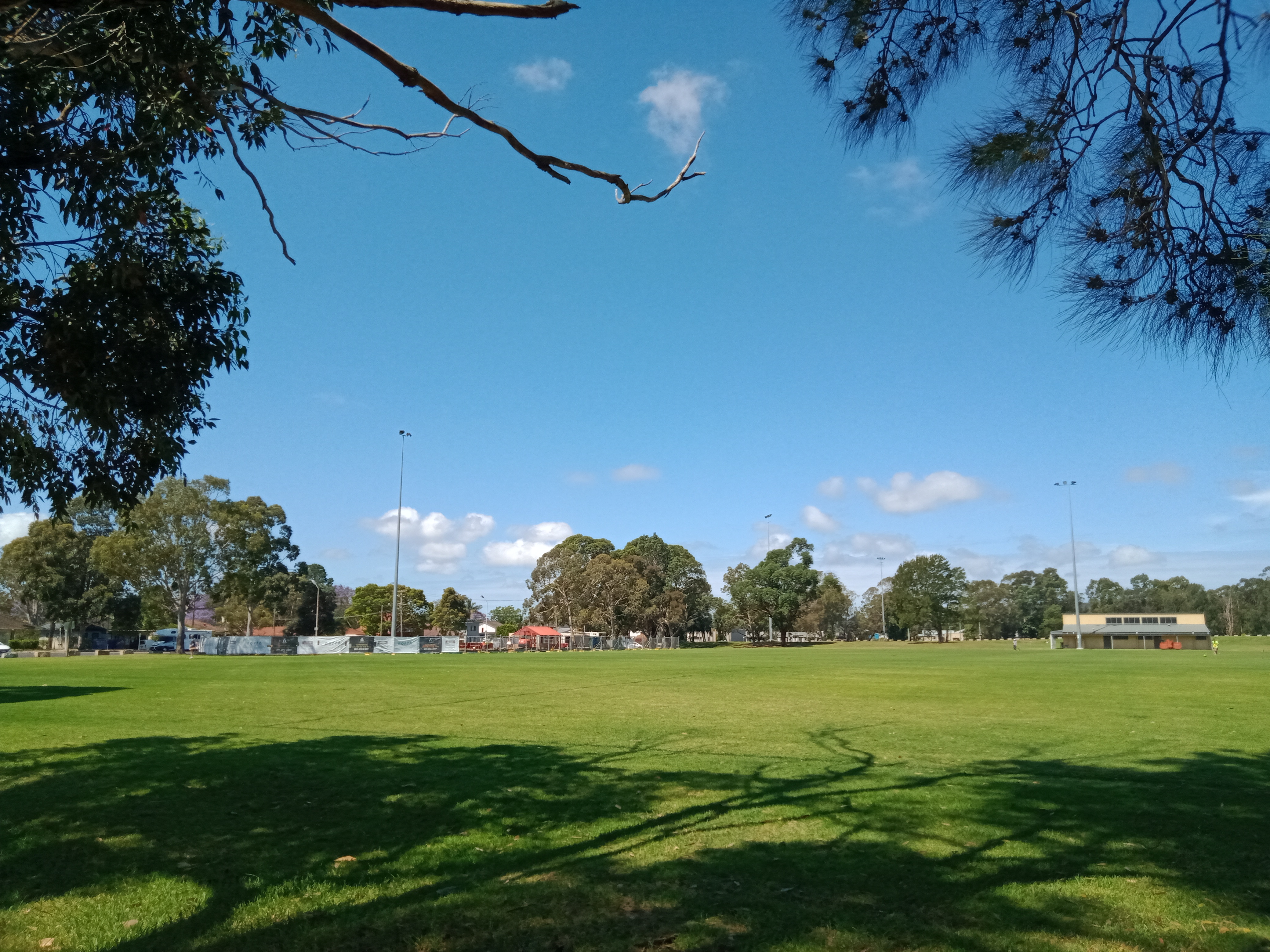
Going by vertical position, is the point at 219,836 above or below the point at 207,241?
below

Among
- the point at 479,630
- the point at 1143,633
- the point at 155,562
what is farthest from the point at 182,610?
the point at 1143,633

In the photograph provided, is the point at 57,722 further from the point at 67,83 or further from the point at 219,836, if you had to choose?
the point at 67,83

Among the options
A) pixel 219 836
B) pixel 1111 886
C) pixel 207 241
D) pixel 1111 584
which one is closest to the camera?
pixel 1111 886

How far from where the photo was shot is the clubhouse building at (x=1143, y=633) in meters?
87.1

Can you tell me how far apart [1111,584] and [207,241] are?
593ft

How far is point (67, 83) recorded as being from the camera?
6.34m

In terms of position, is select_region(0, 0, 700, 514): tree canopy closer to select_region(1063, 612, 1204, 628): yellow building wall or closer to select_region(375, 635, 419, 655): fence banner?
select_region(375, 635, 419, 655): fence banner

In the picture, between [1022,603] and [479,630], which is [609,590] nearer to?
[479,630]

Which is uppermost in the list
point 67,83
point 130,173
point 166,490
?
point 166,490

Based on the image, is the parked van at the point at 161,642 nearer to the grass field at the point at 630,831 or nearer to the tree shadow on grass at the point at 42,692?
the tree shadow on grass at the point at 42,692

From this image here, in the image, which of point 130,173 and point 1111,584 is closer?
point 130,173

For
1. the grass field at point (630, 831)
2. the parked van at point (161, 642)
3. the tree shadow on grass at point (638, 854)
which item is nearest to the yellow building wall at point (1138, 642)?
the grass field at point (630, 831)

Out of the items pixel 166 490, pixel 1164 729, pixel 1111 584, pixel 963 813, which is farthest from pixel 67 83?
pixel 1111 584

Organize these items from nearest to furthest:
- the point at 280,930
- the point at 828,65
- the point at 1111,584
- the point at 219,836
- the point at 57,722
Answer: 1. the point at 280,930
2. the point at 828,65
3. the point at 219,836
4. the point at 57,722
5. the point at 1111,584
